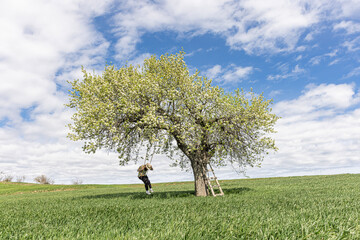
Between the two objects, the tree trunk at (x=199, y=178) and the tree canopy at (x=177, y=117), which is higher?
the tree canopy at (x=177, y=117)

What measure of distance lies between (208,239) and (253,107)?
14.7 metres

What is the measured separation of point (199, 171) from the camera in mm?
18188

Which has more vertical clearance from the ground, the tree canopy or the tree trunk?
the tree canopy

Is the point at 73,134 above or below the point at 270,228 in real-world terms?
above

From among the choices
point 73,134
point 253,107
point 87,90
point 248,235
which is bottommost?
point 248,235

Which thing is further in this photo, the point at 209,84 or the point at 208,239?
the point at 209,84

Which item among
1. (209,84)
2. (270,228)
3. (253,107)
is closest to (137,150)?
(209,84)

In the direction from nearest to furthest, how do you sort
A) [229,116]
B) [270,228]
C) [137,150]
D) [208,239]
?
1. [208,239]
2. [270,228]
3. [229,116]
4. [137,150]

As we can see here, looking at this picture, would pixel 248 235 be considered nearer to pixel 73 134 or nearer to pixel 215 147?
pixel 215 147

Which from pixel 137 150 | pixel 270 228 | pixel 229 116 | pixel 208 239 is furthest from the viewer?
pixel 137 150

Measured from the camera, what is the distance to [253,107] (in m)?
18.2

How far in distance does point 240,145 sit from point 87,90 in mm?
11927

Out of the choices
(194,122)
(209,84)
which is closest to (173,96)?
(194,122)

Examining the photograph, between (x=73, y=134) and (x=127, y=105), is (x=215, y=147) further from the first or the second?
(x=73, y=134)
